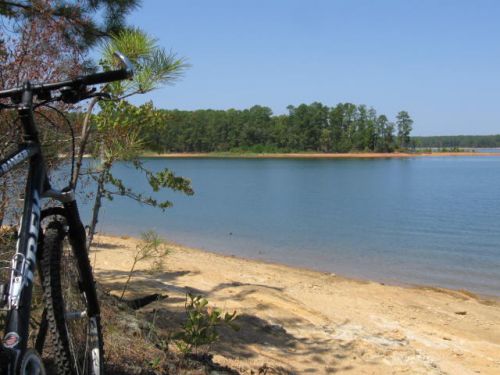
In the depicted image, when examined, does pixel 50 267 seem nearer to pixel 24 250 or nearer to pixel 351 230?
pixel 24 250

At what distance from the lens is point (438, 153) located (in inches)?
5531

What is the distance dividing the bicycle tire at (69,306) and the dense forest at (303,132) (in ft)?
372

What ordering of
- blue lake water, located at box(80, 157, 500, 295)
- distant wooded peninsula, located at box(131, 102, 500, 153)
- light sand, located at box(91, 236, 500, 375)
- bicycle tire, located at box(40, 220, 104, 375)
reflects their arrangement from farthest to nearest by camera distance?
distant wooded peninsula, located at box(131, 102, 500, 153) → blue lake water, located at box(80, 157, 500, 295) → light sand, located at box(91, 236, 500, 375) → bicycle tire, located at box(40, 220, 104, 375)

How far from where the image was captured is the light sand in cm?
A: 561

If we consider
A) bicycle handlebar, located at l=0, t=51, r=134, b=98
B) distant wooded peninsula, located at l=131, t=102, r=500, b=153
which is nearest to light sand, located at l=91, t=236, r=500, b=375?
bicycle handlebar, located at l=0, t=51, r=134, b=98

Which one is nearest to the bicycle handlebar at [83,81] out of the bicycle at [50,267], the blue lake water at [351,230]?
the bicycle at [50,267]

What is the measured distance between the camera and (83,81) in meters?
1.95

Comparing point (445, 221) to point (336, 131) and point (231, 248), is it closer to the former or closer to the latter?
point (231, 248)

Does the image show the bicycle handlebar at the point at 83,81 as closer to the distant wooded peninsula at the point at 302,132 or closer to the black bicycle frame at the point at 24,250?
the black bicycle frame at the point at 24,250

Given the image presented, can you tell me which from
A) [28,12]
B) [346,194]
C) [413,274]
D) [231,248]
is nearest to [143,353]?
[28,12]

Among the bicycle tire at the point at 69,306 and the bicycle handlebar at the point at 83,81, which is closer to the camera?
the bicycle handlebar at the point at 83,81

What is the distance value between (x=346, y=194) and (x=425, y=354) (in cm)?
3005

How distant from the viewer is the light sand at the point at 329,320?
18.4 feet

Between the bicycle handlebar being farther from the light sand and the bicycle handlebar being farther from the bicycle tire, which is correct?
the light sand
